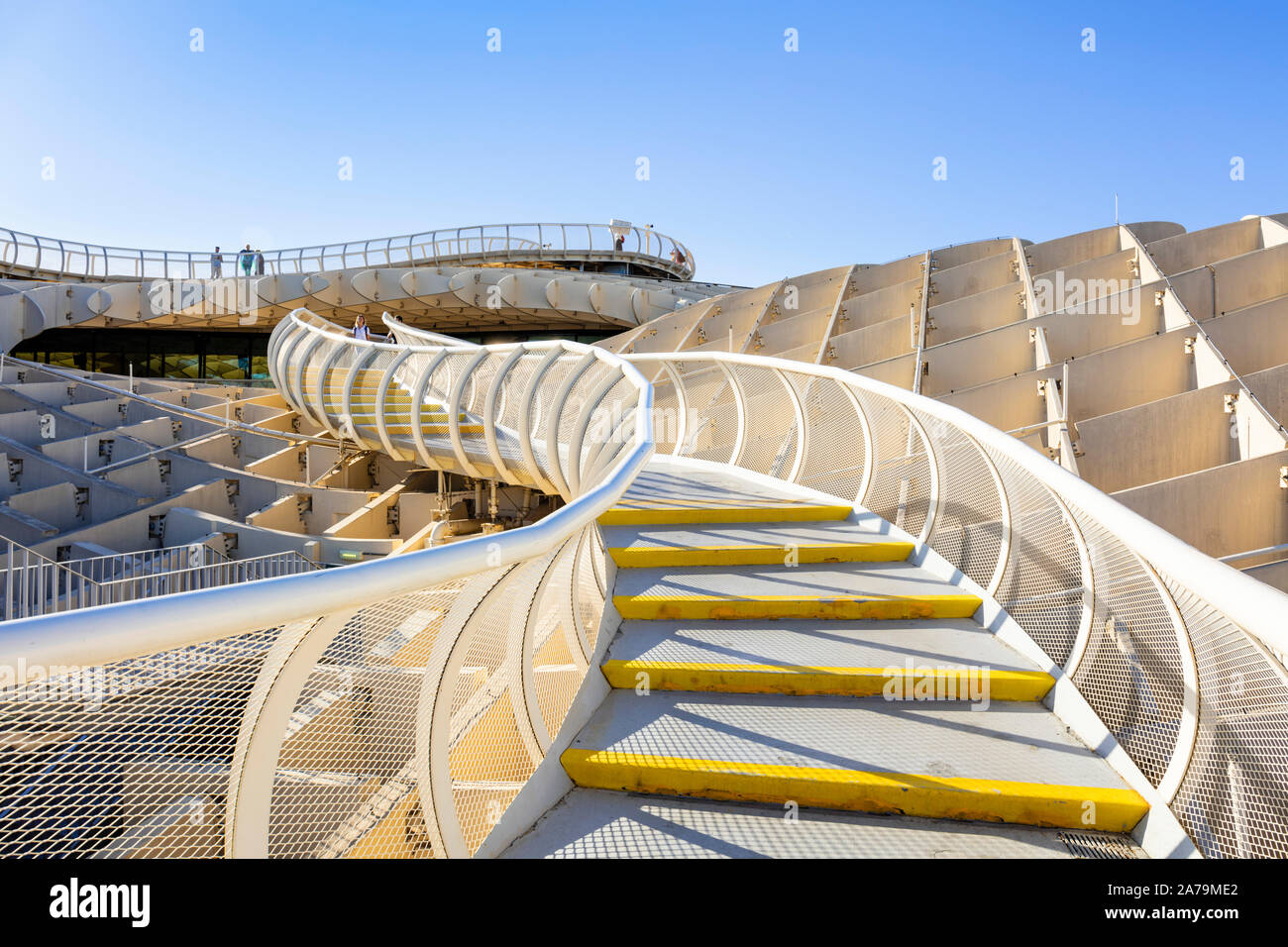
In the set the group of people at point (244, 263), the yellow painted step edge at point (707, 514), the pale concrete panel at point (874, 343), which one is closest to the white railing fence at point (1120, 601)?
the yellow painted step edge at point (707, 514)

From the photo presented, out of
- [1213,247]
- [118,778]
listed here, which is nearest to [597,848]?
[118,778]

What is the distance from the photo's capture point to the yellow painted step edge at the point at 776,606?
3840 mm

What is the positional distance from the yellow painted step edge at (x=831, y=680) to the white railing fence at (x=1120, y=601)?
232 mm

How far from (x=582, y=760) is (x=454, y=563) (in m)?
1.11

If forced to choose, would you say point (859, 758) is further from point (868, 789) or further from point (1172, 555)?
point (1172, 555)

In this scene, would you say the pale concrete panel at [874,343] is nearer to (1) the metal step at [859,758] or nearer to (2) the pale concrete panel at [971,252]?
(2) the pale concrete panel at [971,252]

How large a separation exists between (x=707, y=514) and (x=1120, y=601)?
8.71ft

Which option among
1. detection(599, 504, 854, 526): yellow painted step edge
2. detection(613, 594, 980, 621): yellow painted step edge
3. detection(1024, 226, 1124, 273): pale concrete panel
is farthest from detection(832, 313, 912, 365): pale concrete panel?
detection(613, 594, 980, 621): yellow painted step edge

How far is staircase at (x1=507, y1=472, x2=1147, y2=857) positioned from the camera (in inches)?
98.3

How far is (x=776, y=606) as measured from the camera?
3.86 metres

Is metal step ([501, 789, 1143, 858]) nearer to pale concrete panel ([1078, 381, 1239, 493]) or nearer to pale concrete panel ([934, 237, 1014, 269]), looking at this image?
pale concrete panel ([1078, 381, 1239, 493])

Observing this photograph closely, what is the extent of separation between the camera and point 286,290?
29328mm

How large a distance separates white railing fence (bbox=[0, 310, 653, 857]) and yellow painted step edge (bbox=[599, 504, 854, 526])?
1.70 m
